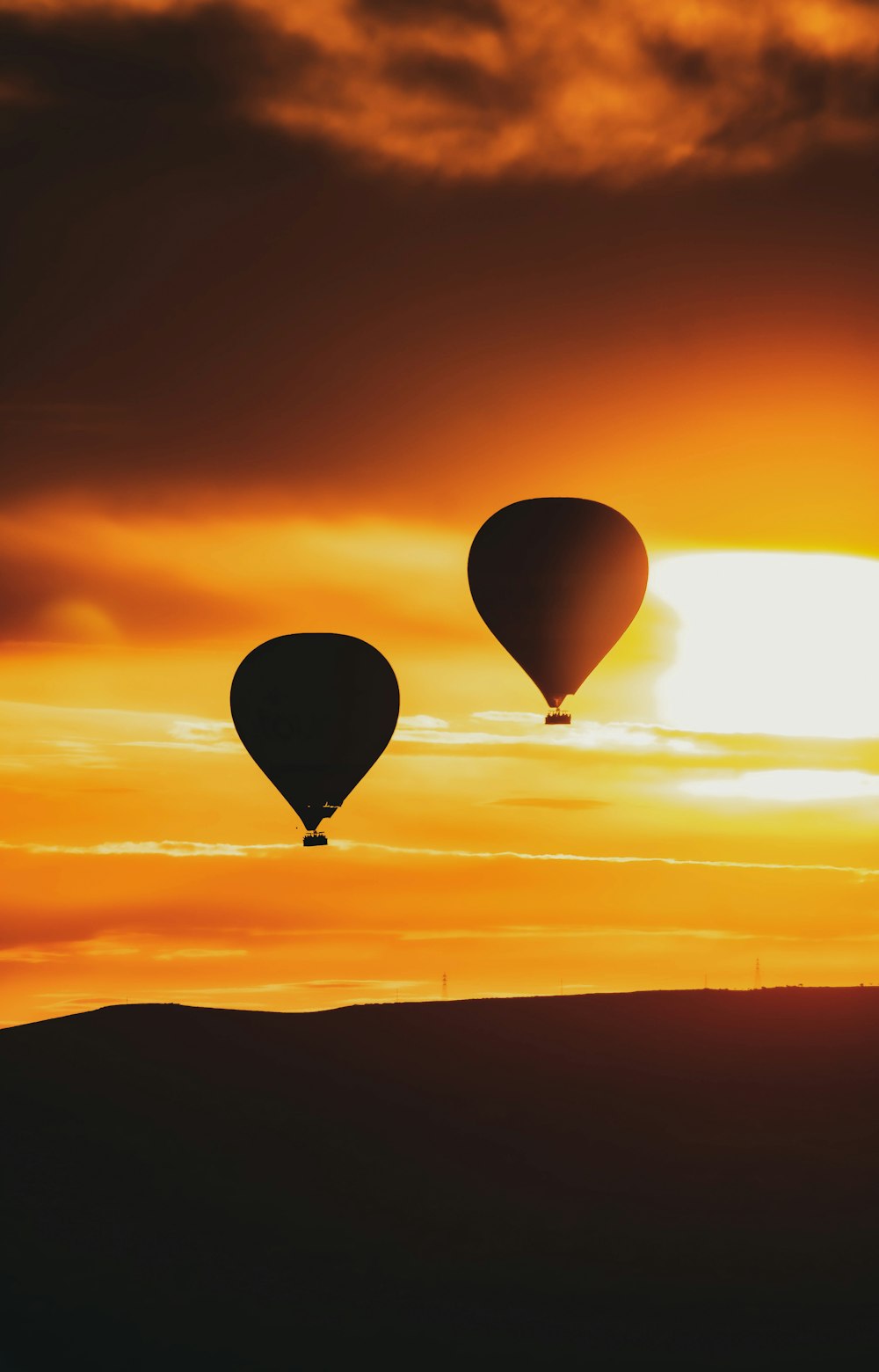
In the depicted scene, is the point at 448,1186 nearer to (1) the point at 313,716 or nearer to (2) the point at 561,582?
(2) the point at 561,582

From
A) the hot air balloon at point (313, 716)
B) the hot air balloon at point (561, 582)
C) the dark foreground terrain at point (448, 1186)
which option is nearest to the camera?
the dark foreground terrain at point (448, 1186)

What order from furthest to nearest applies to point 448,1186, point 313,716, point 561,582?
1. point 313,716
2. point 561,582
3. point 448,1186

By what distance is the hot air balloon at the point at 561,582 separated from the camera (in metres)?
61.3

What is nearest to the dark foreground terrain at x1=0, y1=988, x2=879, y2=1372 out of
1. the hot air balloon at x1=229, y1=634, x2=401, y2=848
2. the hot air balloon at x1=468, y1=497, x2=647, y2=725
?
the hot air balloon at x1=229, y1=634, x2=401, y2=848

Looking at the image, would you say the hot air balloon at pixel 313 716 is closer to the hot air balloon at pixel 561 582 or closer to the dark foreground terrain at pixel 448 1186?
the hot air balloon at pixel 561 582

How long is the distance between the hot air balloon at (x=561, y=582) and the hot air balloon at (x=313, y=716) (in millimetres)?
5930

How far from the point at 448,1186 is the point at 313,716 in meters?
22.7

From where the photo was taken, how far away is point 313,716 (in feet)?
214

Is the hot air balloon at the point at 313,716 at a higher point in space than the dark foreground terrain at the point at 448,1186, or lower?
higher

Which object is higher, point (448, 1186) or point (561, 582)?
point (561, 582)

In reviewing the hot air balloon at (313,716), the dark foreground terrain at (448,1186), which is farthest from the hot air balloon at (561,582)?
the dark foreground terrain at (448,1186)

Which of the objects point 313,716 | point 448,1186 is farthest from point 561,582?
point 448,1186

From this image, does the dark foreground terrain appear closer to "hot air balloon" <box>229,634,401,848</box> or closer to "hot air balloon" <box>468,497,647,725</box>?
"hot air balloon" <box>229,634,401,848</box>

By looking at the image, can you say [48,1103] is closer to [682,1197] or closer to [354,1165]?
[354,1165]
